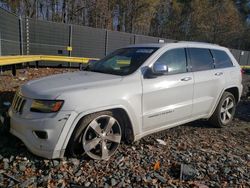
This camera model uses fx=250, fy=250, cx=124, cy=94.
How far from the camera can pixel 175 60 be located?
427 cm

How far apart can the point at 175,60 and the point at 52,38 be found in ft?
39.3

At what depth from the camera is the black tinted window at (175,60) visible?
409 cm

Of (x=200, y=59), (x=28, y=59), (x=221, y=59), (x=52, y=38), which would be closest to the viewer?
(x=200, y=59)

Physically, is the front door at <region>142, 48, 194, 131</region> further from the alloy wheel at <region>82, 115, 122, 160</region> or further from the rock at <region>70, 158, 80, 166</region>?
the rock at <region>70, 158, 80, 166</region>

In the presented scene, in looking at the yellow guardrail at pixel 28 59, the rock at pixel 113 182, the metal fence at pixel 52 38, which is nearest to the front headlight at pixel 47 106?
the rock at pixel 113 182

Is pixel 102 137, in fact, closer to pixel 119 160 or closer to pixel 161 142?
pixel 119 160

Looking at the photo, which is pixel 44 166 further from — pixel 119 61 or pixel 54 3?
pixel 54 3

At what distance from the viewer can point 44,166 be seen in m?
3.14

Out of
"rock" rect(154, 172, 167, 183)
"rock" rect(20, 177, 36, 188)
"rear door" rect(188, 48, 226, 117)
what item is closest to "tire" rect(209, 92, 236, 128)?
"rear door" rect(188, 48, 226, 117)

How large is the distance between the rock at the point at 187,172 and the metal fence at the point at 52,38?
27.4 ft

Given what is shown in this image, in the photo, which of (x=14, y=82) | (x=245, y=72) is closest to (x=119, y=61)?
(x=14, y=82)

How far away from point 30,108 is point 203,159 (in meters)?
2.51

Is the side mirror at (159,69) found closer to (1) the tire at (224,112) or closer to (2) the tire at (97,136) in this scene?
(2) the tire at (97,136)

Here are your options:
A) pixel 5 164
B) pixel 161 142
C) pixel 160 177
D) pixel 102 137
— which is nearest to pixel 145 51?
pixel 161 142
